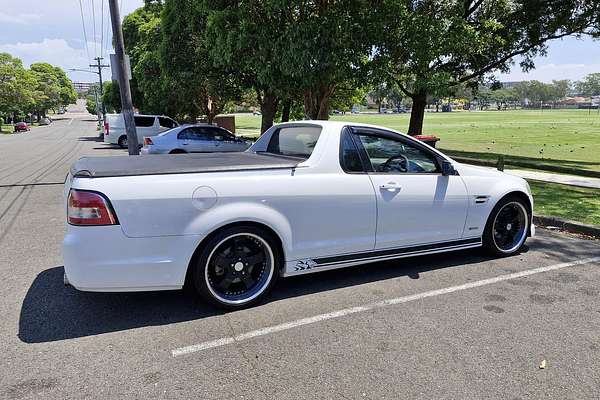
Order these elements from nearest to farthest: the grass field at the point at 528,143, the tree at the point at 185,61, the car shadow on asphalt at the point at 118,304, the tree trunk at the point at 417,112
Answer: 1. the car shadow on asphalt at the point at 118,304
2. the grass field at the point at 528,143
3. the tree trunk at the point at 417,112
4. the tree at the point at 185,61

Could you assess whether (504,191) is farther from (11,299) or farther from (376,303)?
(11,299)

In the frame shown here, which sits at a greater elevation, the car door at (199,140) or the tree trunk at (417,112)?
the tree trunk at (417,112)

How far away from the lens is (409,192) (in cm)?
446

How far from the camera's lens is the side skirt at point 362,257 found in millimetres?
4048

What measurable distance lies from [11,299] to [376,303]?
3254 millimetres

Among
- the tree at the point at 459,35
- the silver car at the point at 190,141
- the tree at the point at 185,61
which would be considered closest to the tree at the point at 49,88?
the tree at the point at 185,61

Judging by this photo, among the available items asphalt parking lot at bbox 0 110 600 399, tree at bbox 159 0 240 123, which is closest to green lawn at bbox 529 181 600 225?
asphalt parking lot at bbox 0 110 600 399

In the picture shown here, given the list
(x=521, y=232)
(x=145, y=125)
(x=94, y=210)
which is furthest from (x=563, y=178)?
(x=145, y=125)

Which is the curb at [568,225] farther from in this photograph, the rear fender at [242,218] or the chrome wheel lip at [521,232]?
the rear fender at [242,218]

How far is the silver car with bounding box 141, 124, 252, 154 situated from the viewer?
14406 mm

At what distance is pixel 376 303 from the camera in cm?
398

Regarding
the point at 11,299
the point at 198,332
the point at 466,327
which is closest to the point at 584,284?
the point at 466,327

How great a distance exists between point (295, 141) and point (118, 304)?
7.75 ft

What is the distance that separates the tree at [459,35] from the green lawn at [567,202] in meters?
4.00
